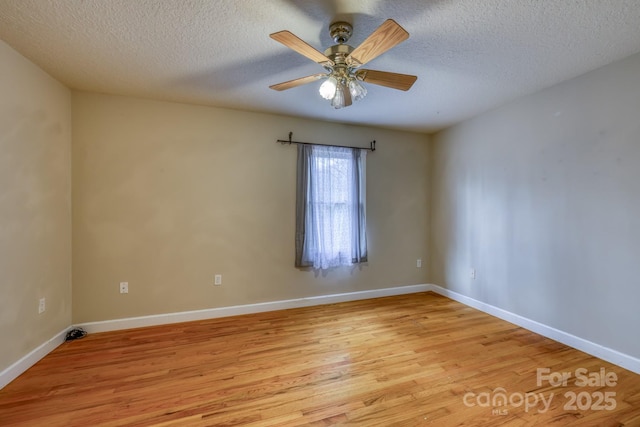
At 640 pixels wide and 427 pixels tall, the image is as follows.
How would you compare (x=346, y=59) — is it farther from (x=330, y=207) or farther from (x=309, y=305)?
(x=309, y=305)

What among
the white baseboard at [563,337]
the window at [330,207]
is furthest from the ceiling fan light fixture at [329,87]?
the white baseboard at [563,337]

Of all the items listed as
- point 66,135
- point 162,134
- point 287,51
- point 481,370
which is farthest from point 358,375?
point 66,135

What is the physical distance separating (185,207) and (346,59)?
88.9 inches

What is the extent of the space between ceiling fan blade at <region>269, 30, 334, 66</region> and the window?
1659mm

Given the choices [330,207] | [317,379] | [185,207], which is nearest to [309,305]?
[330,207]

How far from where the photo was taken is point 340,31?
5.63 ft

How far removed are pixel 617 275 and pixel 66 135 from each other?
16.2 ft

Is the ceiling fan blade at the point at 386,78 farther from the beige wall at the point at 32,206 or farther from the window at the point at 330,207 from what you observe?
the beige wall at the point at 32,206

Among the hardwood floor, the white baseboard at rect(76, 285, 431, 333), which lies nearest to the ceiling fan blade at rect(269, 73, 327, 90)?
the hardwood floor

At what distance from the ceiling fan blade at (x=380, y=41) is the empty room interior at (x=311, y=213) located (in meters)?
0.02

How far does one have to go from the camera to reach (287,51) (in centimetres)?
→ 198

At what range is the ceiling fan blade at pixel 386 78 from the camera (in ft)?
6.03

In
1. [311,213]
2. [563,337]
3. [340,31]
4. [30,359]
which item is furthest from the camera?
[311,213]

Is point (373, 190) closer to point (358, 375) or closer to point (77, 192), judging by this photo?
point (358, 375)
